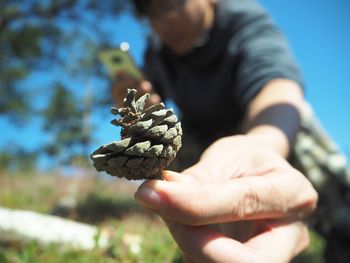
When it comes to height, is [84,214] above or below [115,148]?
below

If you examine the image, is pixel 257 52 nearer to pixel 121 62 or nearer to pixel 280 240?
pixel 121 62

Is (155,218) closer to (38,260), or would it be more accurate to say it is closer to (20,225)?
(20,225)

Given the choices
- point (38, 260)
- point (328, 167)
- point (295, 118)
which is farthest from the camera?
point (328, 167)

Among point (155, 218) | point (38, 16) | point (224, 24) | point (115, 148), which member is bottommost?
point (155, 218)

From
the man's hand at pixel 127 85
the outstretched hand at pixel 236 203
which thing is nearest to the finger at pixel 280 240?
the outstretched hand at pixel 236 203

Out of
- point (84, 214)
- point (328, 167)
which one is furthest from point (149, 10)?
Result: point (84, 214)

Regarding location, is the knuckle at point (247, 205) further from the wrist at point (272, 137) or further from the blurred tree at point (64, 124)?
the blurred tree at point (64, 124)
